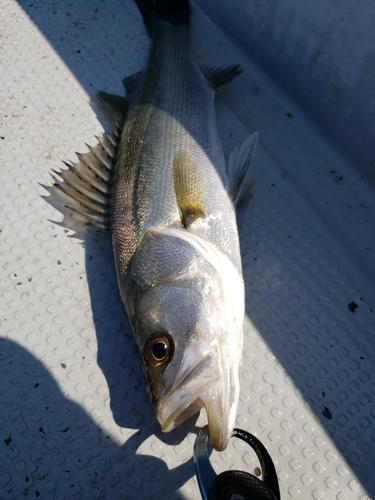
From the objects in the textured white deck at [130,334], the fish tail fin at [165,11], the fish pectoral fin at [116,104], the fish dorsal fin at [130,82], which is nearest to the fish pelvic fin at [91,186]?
the textured white deck at [130,334]

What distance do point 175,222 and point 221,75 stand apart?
1.26 m

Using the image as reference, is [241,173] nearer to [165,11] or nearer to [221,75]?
[221,75]

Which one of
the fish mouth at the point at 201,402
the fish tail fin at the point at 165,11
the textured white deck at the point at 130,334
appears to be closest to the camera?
the fish mouth at the point at 201,402

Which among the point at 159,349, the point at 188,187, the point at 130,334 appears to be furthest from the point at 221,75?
the point at 159,349

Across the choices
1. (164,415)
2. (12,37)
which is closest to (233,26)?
(12,37)

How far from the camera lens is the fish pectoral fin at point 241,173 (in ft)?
6.62

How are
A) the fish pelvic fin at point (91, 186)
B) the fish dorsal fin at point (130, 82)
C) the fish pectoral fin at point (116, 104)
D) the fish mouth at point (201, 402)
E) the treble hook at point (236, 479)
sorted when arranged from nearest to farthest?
the treble hook at point (236, 479)
the fish mouth at point (201, 402)
the fish pelvic fin at point (91, 186)
the fish pectoral fin at point (116, 104)
the fish dorsal fin at point (130, 82)

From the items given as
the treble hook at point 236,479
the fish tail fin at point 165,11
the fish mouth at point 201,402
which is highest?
the fish tail fin at point 165,11

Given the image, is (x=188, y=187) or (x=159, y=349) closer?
(x=159, y=349)

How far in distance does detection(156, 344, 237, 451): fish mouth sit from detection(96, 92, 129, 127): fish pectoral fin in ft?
5.09

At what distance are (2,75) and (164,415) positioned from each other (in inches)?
97.3

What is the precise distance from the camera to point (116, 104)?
2.38 meters

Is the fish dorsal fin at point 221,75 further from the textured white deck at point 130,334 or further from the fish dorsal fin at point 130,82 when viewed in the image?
the fish dorsal fin at point 130,82

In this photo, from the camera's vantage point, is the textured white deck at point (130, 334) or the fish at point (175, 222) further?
the textured white deck at point (130, 334)
